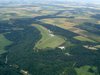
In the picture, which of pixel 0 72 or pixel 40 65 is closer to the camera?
pixel 0 72

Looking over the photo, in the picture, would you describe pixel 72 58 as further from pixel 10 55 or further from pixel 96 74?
pixel 10 55

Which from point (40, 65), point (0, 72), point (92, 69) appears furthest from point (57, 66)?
point (0, 72)

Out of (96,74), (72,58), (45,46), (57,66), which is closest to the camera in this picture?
(96,74)

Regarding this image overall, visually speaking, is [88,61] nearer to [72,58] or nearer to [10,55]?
[72,58]

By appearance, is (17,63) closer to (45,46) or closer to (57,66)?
(57,66)

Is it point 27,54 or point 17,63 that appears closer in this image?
point 17,63

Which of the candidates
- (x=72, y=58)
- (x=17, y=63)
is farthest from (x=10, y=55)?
(x=72, y=58)

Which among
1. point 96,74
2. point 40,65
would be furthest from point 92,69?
point 40,65

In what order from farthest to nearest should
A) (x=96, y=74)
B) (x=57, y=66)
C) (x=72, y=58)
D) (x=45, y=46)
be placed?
(x=45, y=46)
(x=72, y=58)
(x=57, y=66)
(x=96, y=74)
